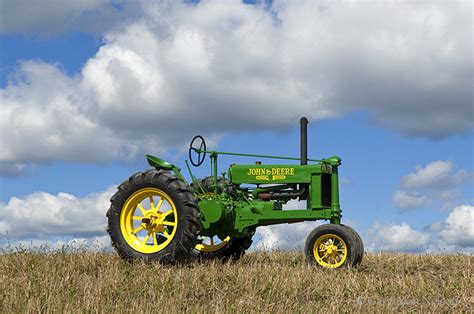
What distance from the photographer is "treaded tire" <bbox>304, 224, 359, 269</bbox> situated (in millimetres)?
10234

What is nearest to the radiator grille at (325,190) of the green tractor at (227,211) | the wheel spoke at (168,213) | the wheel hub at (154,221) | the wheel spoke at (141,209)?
the green tractor at (227,211)

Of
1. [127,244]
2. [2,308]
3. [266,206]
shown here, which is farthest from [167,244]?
[2,308]

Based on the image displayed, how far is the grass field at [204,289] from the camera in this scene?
22.5ft

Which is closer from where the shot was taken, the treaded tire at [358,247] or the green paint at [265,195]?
the treaded tire at [358,247]

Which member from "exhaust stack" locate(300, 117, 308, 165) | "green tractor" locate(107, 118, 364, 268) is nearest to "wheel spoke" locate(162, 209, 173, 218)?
"green tractor" locate(107, 118, 364, 268)

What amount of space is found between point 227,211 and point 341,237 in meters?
1.90

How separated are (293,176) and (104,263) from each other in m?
3.43

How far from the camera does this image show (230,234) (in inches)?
448

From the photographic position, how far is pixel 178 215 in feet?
34.1

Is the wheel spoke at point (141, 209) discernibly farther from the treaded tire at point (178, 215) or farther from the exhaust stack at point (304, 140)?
the exhaust stack at point (304, 140)

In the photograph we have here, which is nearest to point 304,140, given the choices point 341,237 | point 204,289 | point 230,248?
point 341,237

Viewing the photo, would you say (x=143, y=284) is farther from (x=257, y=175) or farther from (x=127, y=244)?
(x=257, y=175)

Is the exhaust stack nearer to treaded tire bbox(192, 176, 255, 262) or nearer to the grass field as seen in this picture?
treaded tire bbox(192, 176, 255, 262)

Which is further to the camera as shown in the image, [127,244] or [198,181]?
[198,181]
